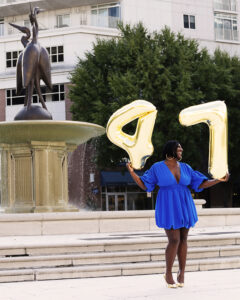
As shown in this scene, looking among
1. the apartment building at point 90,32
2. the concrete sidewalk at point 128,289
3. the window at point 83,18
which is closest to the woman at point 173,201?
the concrete sidewalk at point 128,289

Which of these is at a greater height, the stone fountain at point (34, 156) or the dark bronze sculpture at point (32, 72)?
the dark bronze sculpture at point (32, 72)

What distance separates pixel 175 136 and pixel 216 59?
23.0ft

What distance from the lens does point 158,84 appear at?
103 ft

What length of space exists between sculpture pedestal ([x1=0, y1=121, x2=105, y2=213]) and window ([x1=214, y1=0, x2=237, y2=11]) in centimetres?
3194

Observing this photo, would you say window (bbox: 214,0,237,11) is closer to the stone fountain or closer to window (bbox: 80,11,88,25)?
window (bbox: 80,11,88,25)

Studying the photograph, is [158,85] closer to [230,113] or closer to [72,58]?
[230,113]

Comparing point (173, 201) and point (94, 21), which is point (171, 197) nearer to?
point (173, 201)

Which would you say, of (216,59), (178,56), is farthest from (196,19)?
(178,56)

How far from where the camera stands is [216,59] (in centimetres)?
3500

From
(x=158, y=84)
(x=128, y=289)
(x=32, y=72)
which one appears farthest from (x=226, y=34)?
(x=128, y=289)

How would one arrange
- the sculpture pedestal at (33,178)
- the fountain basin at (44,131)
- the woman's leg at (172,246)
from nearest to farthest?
the woman's leg at (172,246) → the fountain basin at (44,131) → the sculpture pedestal at (33,178)

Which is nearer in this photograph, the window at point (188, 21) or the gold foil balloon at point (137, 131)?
the gold foil balloon at point (137, 131)

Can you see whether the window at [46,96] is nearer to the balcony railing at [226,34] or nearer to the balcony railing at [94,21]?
the balcony railing at [94,21]

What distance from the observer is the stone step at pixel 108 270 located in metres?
7.27
